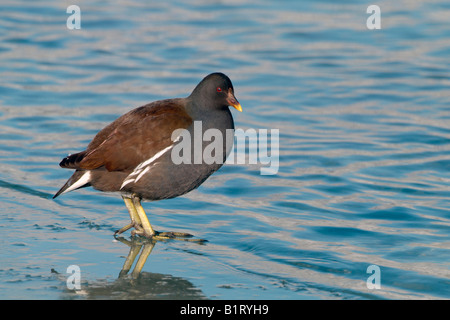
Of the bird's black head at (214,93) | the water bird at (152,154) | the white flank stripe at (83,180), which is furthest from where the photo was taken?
the bird's black head at (214,93)

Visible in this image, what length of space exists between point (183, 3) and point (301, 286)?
12.4m

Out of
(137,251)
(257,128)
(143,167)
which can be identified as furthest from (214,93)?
(257,128)

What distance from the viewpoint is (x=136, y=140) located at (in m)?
6.14

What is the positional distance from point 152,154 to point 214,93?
77 cm

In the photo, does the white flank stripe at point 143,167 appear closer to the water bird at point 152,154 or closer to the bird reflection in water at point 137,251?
the water bird at point 152,154

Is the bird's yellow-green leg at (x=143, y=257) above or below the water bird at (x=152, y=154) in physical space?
below

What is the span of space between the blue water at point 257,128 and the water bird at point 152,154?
0.46 m

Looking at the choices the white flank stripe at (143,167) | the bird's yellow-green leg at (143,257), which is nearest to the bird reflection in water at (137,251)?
the bird's yellow-green leg at (143,257)

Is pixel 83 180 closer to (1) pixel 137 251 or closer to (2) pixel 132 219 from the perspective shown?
(2) pixel 132 219

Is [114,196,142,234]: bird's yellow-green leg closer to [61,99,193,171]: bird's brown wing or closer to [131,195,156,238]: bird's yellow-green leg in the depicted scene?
[131,195,156,238]: bird's yellow-green leg

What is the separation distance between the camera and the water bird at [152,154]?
604 centimetres

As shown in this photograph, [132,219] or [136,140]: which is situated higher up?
[136,140]

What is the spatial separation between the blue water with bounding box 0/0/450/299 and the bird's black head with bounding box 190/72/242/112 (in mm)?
1142
